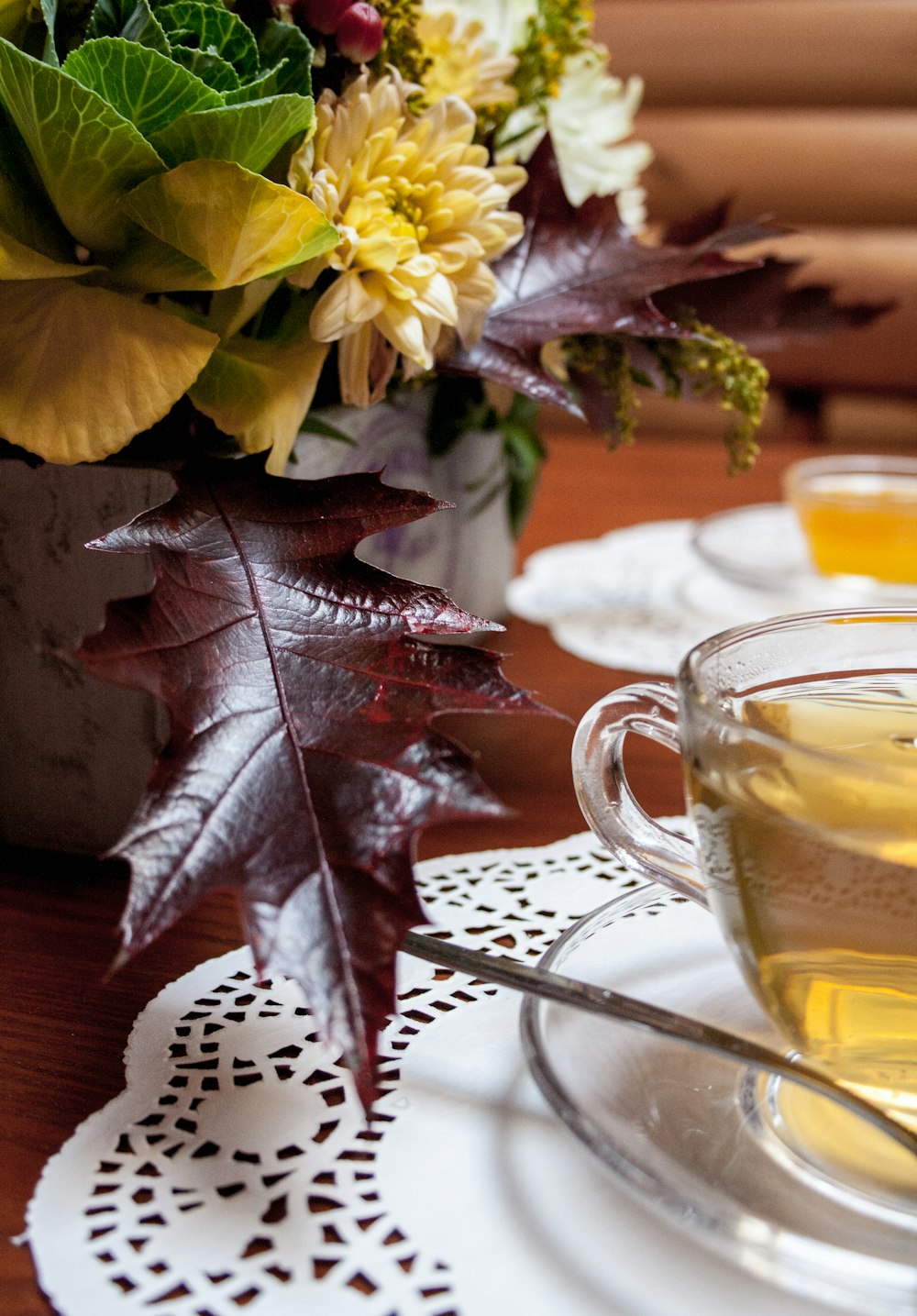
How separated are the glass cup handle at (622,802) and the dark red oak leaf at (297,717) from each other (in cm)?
3

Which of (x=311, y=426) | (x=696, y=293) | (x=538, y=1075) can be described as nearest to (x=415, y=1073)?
(x=538, y=1075)

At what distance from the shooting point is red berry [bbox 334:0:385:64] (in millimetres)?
435

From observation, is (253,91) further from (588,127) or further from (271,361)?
(588,127)

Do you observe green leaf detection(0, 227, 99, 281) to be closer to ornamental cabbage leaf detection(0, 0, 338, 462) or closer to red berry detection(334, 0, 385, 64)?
ornamental cabbage leaf detection(0, 0, 338, 462)

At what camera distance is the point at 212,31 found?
39 cm

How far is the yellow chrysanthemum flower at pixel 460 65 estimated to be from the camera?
20.5 inches

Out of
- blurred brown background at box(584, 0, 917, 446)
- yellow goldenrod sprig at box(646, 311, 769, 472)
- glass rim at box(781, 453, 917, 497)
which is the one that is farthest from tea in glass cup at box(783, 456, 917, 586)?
blurred brown background at box(584, 0, 917, 446)

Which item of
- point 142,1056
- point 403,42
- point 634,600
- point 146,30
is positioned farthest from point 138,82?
point 634,600

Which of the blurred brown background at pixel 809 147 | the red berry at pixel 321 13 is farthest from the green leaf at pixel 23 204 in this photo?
the blurred brown background at pixel 809 147

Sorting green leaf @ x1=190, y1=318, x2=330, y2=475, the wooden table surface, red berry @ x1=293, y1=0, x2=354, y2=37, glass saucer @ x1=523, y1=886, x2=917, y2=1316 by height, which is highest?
red berry @ x1=293, y1=0, x2=354, y2=37

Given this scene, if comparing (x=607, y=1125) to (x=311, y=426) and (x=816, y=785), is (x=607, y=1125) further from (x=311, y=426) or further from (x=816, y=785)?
(x=311, y=426)

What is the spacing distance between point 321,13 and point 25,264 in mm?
138

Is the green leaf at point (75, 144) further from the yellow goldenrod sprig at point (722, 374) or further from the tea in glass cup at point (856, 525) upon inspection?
the tea in glass cup at point (856, 525)

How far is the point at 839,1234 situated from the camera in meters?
0.26
